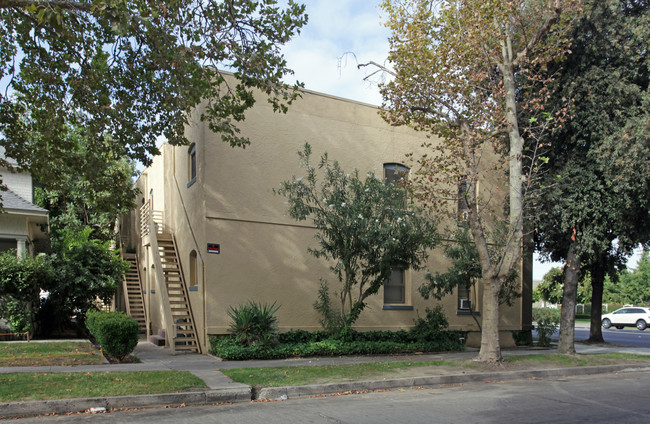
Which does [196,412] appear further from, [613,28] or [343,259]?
[613,28]

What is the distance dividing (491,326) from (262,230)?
6.50 m

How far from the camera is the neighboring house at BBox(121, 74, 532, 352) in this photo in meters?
13.9

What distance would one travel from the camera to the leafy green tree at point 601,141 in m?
13.3

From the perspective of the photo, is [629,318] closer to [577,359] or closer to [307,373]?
[577,359]

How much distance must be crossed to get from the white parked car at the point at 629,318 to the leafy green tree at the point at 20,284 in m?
34.8

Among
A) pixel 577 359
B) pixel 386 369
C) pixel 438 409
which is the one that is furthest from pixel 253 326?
pixel 577 359

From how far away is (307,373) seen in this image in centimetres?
1034

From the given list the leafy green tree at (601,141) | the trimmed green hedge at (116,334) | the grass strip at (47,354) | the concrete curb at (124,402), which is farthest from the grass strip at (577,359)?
the grass strip at (47,354)

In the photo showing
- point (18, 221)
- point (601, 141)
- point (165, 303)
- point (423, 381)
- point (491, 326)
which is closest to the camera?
point (423, 381)

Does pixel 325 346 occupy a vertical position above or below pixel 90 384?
below

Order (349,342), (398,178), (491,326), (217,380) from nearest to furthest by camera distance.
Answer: (217,380), (491,326), (349,342), (398,178)

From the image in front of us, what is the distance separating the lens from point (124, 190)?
12438 mm

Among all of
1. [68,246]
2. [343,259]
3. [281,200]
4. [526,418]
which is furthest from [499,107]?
[68,246]

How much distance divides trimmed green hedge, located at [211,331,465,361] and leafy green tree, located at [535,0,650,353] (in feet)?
12.8
